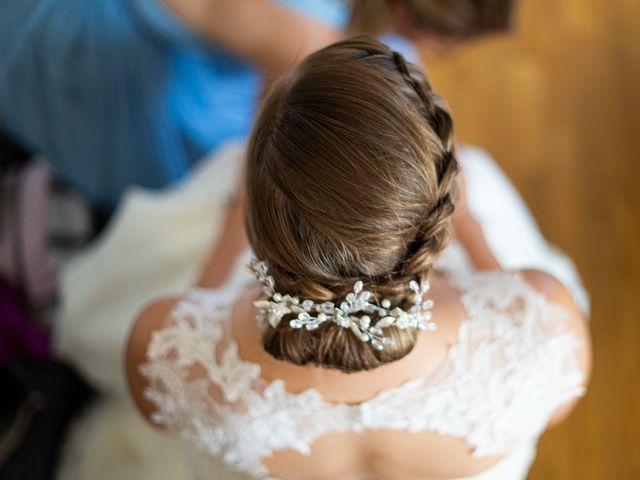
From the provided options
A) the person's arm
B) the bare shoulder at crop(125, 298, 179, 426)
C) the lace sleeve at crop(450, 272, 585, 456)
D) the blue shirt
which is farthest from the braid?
the blue shirt

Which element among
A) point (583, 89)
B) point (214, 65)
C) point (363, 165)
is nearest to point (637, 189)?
point (583, 89)

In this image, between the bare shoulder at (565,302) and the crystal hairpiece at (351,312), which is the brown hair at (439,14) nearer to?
the bare shoulder at (565,302)

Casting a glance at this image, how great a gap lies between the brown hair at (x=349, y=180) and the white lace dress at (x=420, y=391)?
0.36ft

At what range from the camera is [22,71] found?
4.31 ft

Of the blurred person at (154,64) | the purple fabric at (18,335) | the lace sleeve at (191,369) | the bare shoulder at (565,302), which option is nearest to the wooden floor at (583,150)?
the blurred person at (154,64)

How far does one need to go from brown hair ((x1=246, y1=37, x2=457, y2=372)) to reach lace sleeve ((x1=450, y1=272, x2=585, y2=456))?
14 centimetres

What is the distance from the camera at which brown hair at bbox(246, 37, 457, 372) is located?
566 millimetres

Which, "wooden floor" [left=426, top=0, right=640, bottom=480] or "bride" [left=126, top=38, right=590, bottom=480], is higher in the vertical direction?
"bride" [left=126, top=38, right=590, bottom=480]

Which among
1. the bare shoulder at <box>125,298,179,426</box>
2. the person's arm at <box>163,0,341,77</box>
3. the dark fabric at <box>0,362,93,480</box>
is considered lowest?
the dark fabric at <box>0,362,93,480</box>

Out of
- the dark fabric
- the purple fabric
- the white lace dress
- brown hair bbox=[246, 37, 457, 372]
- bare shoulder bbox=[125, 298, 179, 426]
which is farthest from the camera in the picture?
the purple fabric

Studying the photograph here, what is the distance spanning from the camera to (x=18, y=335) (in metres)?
1.24

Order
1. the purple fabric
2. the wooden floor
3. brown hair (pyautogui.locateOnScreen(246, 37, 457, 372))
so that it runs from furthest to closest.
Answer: the wooden floor
the purple fabric
brown hair (pyautogui.locateOnScreen(246, 37, 457, 372))

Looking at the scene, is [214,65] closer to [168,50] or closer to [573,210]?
[168,50]

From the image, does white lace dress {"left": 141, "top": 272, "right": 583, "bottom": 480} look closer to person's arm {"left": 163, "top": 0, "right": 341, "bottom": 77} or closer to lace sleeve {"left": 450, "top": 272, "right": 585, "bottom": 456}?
lace sleeve {"left": 450, "top": 272, "right": 585, "bottom": 456}
